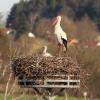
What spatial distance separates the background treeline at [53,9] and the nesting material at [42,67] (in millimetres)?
98977

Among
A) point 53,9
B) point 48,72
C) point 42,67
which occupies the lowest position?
point 48,72

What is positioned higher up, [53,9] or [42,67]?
[53,9]

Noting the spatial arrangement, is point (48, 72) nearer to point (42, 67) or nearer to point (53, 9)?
point (42, 67)

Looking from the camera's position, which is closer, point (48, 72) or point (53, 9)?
point (48, 72)

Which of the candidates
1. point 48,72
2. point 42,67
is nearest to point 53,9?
point 42,67

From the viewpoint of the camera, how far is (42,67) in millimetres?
14281

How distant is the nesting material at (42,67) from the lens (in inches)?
558

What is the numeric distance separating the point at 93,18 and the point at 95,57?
77.7m

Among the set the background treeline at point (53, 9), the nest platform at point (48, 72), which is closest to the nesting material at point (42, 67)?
the nest platform at point (48, 72)

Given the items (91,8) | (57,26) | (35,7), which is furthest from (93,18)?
(57,26)

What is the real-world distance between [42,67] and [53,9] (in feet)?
370

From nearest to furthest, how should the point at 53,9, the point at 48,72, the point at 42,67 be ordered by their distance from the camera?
the point at 48,72 < the point at 42,67 < the point at 53,9

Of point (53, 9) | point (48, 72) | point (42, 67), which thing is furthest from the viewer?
point (53, 9)

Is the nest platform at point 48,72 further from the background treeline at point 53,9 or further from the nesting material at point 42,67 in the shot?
the background treeline at point 53,9
